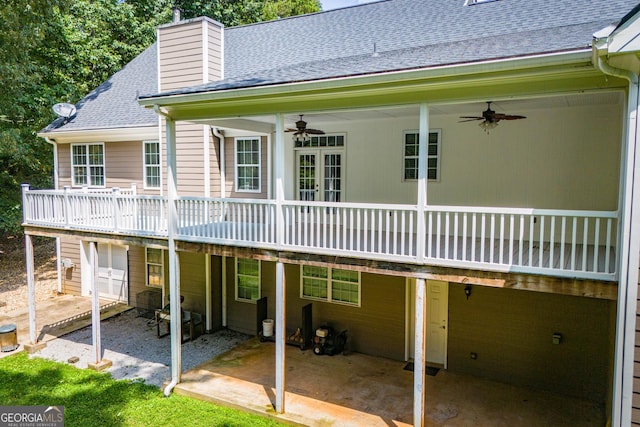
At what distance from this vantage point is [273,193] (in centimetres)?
1137

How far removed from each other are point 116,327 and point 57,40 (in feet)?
40.1

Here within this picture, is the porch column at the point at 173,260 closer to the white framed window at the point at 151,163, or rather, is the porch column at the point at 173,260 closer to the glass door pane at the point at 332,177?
the glass door pane at the point at 332,177

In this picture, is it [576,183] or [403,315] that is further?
[403,315]

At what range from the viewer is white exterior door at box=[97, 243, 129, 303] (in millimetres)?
14312

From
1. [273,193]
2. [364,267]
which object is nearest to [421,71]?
[364,267]

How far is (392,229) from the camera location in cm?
966

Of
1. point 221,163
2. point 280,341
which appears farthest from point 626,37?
point 221,163

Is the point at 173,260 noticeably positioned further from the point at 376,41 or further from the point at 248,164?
the point at 376,41

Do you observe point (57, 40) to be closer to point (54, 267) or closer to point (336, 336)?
point (54, 267)

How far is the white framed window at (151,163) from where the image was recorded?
12992mm

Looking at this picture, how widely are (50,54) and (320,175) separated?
13.6 m

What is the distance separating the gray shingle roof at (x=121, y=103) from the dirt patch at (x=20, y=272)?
5.71 metres
